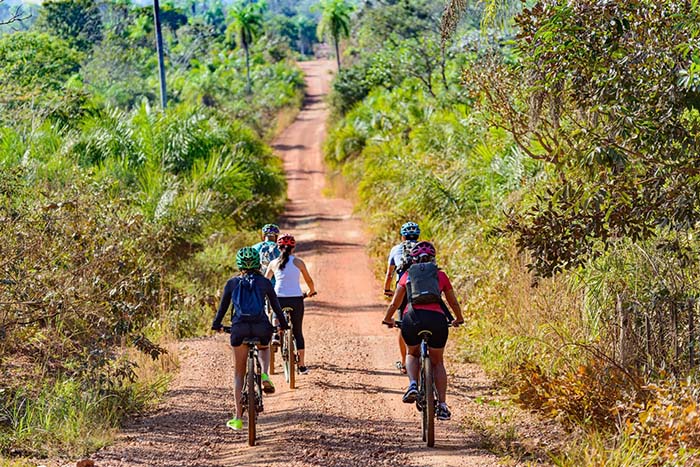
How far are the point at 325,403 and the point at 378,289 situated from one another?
8.03 meters

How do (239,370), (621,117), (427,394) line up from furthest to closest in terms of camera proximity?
1. (239,370)
2. (427,394)
3. (621,117)

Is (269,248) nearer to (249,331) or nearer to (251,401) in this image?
(249,331)

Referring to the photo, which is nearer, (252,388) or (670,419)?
(670,419)

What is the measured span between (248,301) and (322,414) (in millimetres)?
1735

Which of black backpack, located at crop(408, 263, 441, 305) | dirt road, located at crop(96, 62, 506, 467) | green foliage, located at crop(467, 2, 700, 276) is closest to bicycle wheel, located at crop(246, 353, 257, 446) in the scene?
dirt road, located at crop(96, 62, 506, 467)

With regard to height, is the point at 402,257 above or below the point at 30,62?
below

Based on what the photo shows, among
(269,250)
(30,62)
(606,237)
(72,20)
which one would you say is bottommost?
(269,250)

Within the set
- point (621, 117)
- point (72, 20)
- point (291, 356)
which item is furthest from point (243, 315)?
point (72, 20)

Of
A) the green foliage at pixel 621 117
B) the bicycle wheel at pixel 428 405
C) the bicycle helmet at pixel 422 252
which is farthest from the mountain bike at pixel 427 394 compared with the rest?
the green foliage at pixel 621 117

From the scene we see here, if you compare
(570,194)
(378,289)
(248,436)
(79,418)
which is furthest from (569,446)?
(378,289)

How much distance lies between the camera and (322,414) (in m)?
9.30

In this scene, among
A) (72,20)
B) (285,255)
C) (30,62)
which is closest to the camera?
(285,255)

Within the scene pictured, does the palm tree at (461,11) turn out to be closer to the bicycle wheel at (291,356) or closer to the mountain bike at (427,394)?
the bicycle wheel at (291,356)

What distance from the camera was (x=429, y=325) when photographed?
7.90 meters
